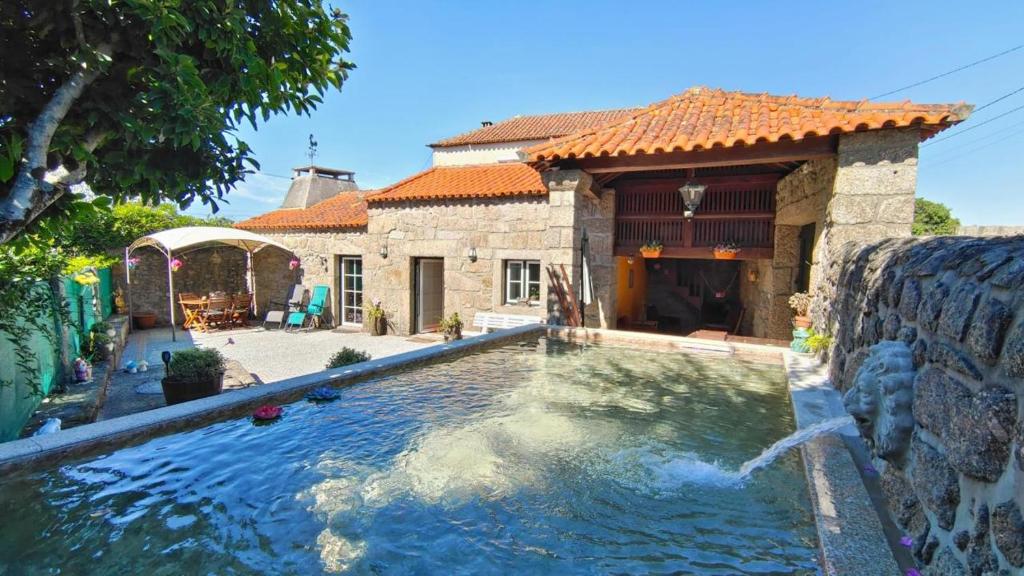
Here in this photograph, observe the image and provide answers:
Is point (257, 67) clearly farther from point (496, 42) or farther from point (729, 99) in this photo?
point (496, 42)

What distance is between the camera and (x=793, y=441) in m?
3.26

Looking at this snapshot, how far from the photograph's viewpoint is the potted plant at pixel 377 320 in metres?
11.8

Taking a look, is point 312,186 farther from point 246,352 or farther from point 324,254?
point 246,352

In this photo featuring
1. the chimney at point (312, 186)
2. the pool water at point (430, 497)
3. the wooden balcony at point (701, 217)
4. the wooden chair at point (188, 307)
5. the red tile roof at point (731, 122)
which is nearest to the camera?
the pool water at point (430, 497)

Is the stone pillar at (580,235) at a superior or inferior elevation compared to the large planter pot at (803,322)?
superior

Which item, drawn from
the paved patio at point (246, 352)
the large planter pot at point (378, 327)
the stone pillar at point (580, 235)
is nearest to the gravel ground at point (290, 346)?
the paved patio at point (246, 352)

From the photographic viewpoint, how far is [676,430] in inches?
152

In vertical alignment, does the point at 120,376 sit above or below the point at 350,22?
below

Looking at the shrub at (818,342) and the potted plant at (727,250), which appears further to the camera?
the potted plant at (727,250)

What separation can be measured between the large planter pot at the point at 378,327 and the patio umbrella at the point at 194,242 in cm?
347

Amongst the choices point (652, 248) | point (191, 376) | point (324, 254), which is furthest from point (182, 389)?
point (324, 254)

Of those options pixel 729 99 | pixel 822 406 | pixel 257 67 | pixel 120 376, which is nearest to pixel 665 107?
pixel 729 99

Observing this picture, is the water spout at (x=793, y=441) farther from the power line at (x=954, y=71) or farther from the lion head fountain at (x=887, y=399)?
the power line at (x=954, y=71)

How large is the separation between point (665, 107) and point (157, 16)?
6990mm
